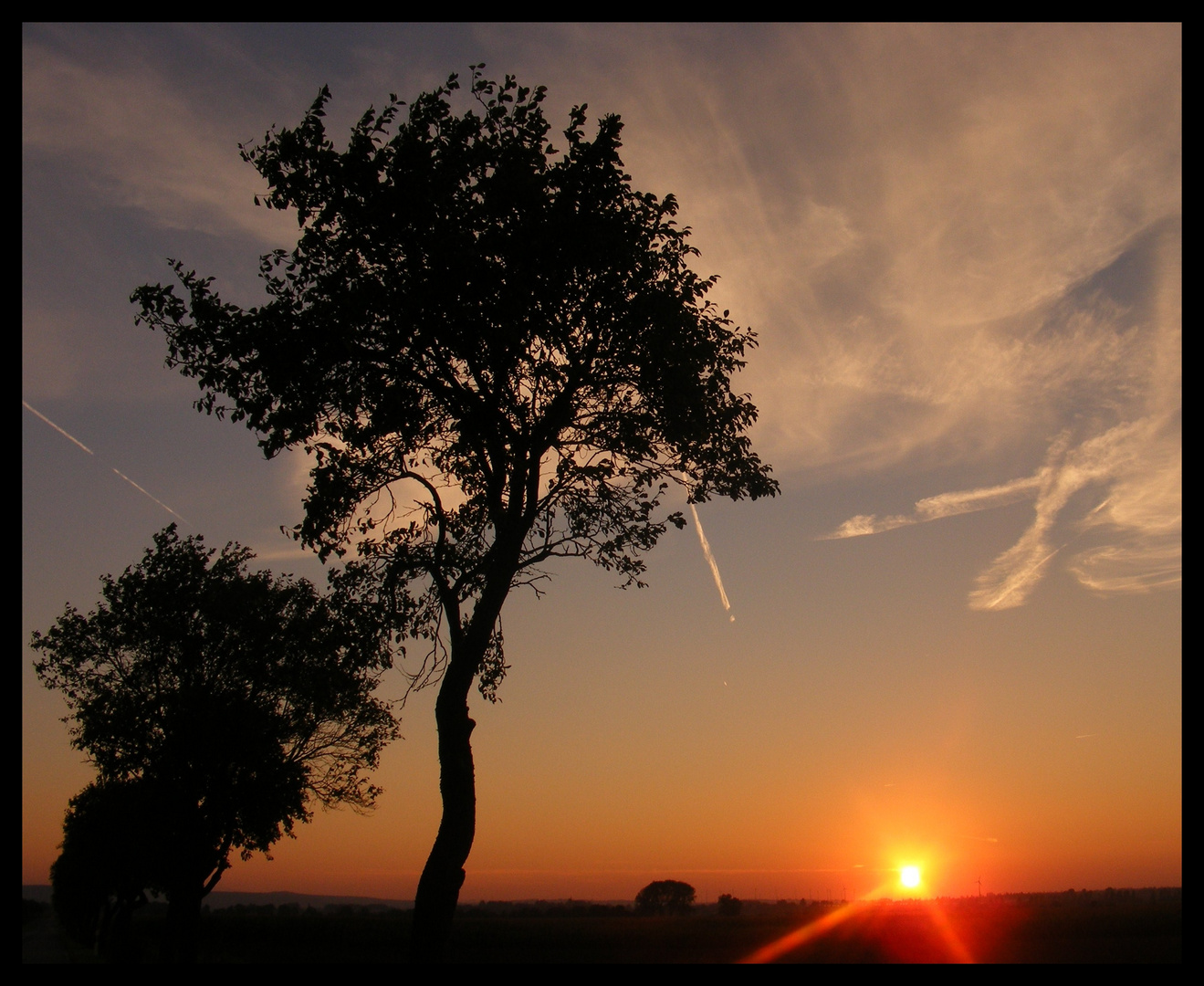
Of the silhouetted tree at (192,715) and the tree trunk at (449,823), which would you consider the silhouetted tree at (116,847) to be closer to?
the silhouetted tree at (192,715)

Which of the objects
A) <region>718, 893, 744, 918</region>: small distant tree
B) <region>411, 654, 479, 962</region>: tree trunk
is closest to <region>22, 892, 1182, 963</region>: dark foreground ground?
<region>411, 654, 479, 962</region>: tree trunk

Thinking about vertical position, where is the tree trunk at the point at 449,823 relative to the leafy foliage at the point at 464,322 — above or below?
below

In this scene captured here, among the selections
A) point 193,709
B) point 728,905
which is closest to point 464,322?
point 193,709

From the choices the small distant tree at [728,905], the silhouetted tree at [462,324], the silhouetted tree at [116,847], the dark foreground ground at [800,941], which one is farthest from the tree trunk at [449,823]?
the small distant tree at [728,905]

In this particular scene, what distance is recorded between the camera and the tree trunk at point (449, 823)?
16250mm

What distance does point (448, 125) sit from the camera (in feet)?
63.3

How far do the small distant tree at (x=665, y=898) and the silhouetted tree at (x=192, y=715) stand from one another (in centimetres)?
16004

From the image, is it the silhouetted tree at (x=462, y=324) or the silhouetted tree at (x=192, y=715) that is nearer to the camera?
the silhouetted tree at (x=462, y=324)

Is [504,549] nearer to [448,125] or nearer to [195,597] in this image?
[448,125]

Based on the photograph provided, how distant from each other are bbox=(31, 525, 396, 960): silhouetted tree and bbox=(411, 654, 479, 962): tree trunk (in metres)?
27.8

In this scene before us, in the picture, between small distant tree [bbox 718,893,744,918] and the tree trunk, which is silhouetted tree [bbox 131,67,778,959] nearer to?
the tree trunk

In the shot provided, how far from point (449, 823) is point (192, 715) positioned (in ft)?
108

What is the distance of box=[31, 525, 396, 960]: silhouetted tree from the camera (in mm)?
44062

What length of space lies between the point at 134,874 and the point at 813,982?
52.9 metres
